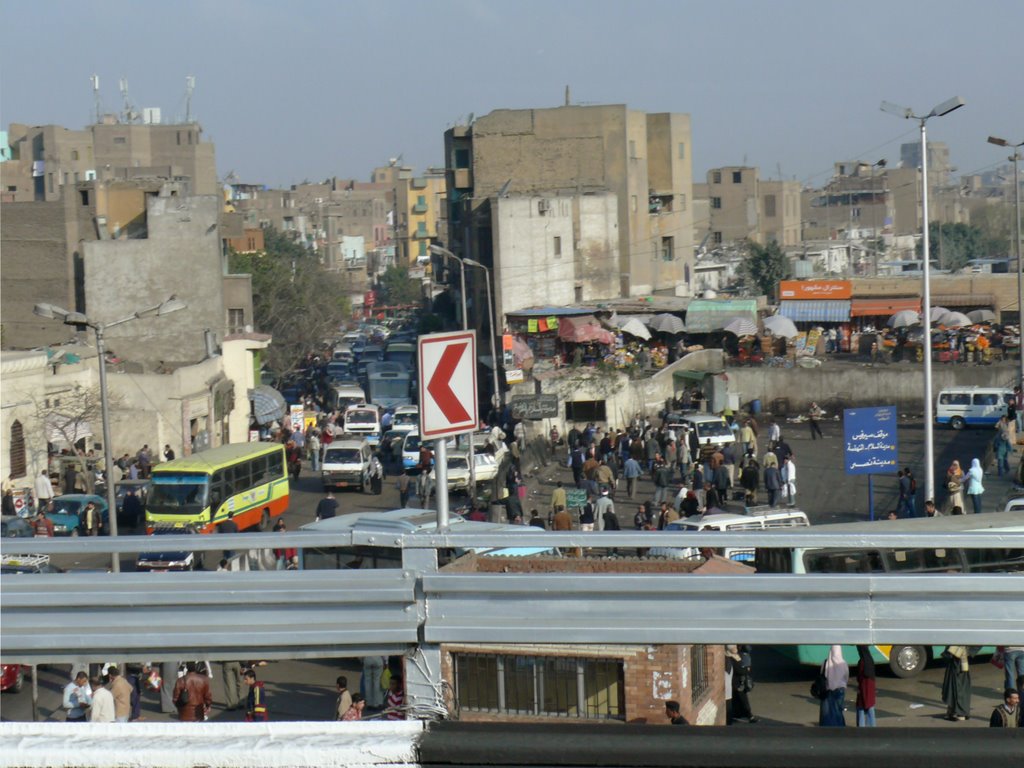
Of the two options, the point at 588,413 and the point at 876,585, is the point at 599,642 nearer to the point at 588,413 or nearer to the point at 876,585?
the point at 876,585

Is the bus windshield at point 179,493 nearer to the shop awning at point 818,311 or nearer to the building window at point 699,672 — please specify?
the building window at point 699,672

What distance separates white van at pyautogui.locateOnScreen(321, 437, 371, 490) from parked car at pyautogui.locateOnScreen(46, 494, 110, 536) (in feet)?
16.5

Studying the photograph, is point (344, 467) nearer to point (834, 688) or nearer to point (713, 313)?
point (713, 313)

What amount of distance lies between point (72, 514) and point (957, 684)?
64.5ft

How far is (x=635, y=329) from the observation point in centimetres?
4081

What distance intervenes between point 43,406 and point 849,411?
1858cm

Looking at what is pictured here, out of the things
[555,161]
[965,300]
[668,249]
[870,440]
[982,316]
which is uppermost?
[555,161]

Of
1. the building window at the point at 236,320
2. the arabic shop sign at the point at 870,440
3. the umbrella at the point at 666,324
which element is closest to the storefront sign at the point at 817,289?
the umbrella at the point at 666,324

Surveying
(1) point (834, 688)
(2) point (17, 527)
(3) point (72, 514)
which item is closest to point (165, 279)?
(3) point (72, 514)

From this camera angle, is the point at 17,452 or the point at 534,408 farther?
the point at 534,408

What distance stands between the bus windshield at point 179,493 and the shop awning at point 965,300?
31990 mm

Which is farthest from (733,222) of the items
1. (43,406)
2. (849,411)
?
(849,411)

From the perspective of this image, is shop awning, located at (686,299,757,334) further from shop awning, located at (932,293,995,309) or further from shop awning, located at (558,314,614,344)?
shop awning, located at (932,293,995,309)

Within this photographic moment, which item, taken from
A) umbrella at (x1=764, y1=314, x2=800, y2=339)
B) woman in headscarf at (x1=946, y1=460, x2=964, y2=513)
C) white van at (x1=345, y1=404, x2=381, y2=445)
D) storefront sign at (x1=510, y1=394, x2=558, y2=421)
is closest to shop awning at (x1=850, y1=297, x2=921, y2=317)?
umbrella at (x1=764, y1=314, x2=800, y2=339)
